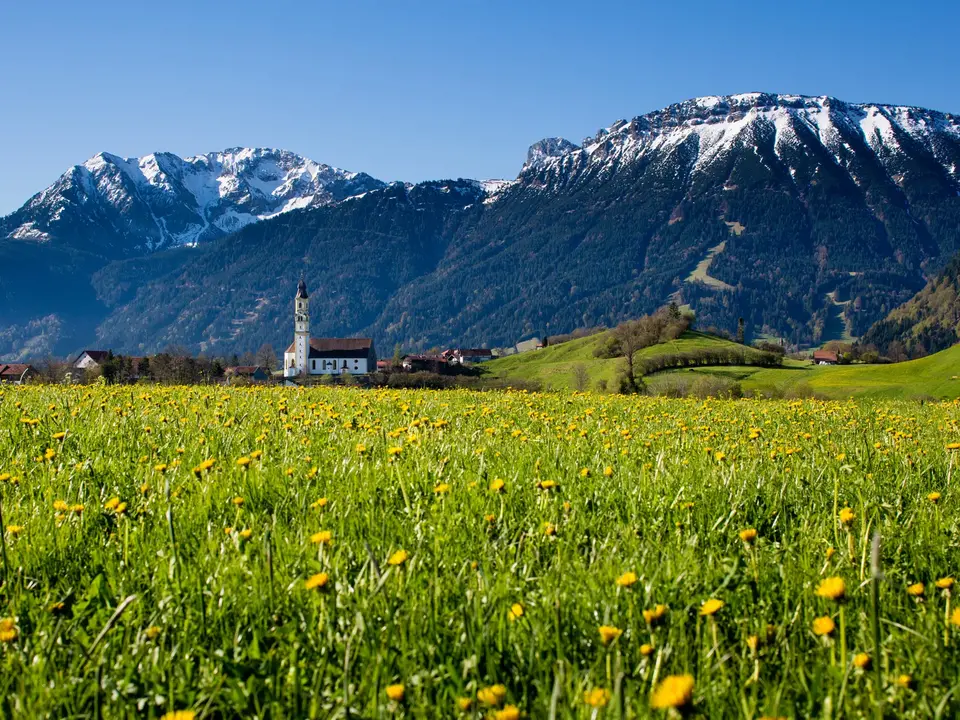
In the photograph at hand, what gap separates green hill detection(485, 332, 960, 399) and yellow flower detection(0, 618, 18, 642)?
727 inches

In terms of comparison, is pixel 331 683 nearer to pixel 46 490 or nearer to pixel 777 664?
pixel 777 664

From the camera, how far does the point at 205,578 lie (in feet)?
10.2

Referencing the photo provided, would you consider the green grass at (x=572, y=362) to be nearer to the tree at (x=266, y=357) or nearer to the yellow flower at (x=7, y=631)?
the tree at (x=266, y=357)

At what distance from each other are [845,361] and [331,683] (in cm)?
17142

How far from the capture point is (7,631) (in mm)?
2406

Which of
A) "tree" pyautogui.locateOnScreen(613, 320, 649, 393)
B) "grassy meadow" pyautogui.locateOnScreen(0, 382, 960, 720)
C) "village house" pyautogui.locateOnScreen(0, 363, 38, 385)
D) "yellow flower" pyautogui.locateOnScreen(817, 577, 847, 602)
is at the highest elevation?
"tree" pyautogui.locateOnScreen(613, 320, 649, 393)

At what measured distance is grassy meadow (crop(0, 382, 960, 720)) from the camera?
7.33 ft

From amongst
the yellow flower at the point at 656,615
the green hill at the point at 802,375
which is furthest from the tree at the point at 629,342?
the yellow flower at the point at 656,615

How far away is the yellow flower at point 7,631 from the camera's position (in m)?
2.36

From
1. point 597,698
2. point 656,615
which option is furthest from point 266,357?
point 597,698

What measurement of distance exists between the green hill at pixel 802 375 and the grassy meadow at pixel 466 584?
1593cm

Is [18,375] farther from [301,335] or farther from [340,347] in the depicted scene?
[301,335]

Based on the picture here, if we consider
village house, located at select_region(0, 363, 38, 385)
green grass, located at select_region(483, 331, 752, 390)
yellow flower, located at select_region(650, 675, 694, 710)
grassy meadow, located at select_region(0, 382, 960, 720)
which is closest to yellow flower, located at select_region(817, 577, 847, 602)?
grassy meadow, located at select_region(0, 382, 960, 720)

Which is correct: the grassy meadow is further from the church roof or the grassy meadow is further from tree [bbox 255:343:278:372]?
the church roof
